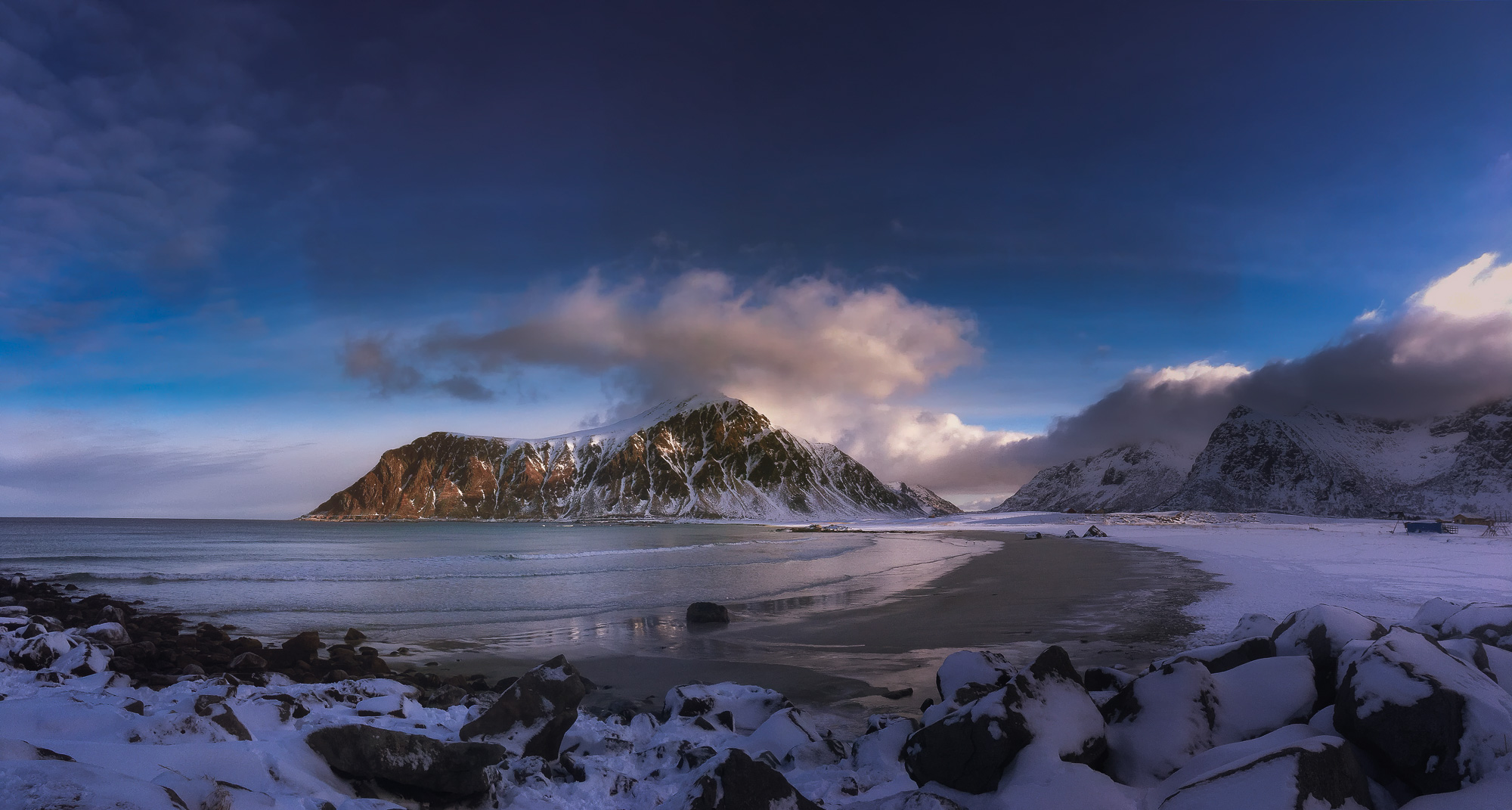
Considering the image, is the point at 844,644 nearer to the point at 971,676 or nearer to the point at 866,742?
the point at 971,676

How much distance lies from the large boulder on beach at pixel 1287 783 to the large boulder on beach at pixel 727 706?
5.16 metres

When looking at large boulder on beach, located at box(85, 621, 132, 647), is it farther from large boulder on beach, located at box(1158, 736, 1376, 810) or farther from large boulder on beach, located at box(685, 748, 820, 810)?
large boulder on beach, located at box(1158, 736, 1376, 810)

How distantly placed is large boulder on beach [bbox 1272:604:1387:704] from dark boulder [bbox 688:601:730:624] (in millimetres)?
14568

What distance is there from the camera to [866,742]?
7508 millimetres

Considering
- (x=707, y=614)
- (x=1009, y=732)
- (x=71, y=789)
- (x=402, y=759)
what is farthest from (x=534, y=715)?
(x=707, y=614)

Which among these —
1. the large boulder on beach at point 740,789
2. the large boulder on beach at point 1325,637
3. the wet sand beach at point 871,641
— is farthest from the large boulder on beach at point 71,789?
the large boulder on beach at point 1325,637

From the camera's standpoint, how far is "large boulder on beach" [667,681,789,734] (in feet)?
29.4

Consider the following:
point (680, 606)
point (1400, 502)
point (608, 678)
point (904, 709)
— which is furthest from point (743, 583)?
point (1400, 502)

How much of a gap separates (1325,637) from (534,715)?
29.7 feet

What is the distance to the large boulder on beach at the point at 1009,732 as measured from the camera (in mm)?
Answer: 5801

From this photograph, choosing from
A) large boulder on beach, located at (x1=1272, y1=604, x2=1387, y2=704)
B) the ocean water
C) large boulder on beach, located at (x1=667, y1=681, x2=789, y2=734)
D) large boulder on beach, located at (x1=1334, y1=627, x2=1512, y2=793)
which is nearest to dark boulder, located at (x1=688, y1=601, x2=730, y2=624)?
the ocean water

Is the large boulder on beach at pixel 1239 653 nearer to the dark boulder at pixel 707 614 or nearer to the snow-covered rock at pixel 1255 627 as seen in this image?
the snow-covered rock at pixel 1255 627

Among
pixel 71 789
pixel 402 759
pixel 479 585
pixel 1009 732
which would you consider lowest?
pixel 479 585

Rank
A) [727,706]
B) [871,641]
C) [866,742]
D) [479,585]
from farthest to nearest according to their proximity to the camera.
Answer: [479,585]
[871,641]
[727,706]
[866,742]
